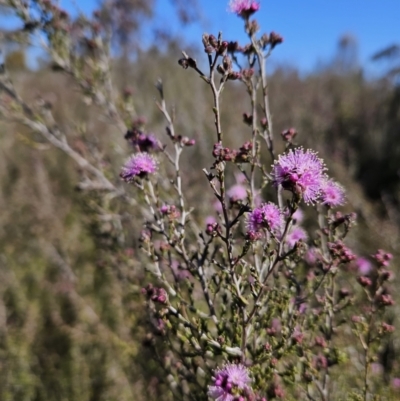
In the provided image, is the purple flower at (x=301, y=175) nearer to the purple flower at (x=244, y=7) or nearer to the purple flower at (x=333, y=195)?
the purple flower at (x=333, y=195)

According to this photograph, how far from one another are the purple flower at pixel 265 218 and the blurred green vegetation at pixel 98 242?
2.31ft

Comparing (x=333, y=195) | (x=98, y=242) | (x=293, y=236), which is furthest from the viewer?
(x=98, y=242)

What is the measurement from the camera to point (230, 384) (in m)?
0.99

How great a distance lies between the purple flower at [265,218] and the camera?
1.10 m

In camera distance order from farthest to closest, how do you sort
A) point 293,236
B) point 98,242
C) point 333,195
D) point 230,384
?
point 98,242 → point 293,236 → point 333,195 → point 230,384

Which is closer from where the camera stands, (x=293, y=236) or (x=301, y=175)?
(x=301, y=175)

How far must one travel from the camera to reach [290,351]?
117 cm

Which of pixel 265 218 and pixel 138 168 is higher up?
pixel 138 168

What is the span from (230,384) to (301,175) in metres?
0.52

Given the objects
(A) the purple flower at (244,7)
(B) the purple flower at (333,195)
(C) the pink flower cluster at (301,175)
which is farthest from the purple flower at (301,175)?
(A) the purple flower at (244,7)

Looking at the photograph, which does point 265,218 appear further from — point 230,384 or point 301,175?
point 230,384

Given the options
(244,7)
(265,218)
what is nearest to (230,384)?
(265,218)

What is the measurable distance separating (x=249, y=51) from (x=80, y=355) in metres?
2.62

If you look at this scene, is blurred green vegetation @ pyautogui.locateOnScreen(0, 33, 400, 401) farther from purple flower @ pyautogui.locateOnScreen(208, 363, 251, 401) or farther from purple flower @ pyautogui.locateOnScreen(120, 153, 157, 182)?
purple flower @ pyautogui.locateOnScreen(208, 363, 251, 401)
